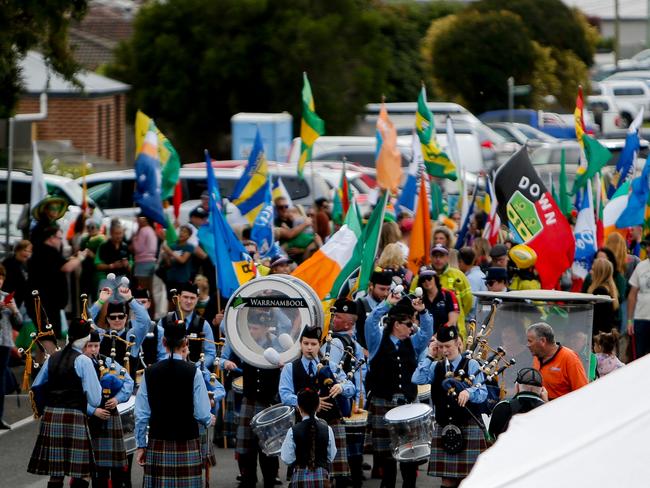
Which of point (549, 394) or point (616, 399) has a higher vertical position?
point (616, 399)

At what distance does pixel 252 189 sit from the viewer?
54.0 ft

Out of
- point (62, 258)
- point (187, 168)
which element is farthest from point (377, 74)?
point (62, 258)

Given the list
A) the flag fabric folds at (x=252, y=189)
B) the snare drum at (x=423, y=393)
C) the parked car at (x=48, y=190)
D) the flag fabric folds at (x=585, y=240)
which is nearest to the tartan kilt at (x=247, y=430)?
the snare drum at (x=423, y=393)

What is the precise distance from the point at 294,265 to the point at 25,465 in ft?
11.3

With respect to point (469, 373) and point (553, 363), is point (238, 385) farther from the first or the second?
point (553, 363)

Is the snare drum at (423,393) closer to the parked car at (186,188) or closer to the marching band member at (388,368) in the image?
the marching band member at (388,368)

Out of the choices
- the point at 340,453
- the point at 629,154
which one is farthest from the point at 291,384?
the point at 629,154

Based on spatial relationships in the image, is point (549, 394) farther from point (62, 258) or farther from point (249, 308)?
point (62, 258)

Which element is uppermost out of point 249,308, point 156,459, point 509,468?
point 509,468

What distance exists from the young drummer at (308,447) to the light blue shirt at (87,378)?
1314mm

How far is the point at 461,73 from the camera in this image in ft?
159

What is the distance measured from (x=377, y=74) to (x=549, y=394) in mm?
26505

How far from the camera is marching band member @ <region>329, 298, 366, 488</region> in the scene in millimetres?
10188

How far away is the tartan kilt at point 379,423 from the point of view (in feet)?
34.1
